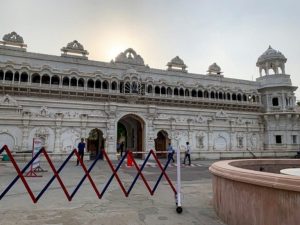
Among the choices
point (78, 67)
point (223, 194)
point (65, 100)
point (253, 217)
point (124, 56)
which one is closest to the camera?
point (253, 217)

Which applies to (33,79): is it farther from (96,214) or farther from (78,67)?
(96,214)

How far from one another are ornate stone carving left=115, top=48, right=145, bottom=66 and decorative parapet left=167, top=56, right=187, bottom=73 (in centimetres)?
506

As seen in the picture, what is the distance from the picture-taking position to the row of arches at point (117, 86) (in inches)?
1096

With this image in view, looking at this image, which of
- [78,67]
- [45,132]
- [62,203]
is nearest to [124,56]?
[78,67]

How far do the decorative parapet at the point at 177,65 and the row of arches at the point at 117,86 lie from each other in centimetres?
386

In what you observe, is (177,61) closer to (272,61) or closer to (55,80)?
(272,61)

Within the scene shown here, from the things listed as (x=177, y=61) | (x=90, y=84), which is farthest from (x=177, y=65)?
(x=90, y=84)

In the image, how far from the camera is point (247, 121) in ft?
122

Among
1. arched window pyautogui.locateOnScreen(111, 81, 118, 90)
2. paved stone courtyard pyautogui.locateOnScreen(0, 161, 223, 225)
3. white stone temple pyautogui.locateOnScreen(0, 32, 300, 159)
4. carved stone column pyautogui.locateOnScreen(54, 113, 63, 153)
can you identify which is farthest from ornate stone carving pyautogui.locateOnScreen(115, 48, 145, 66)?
paved stone courtyard pyautogui.locateOnScreen(0, 161, 223, 225)

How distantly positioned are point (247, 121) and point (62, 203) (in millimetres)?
35203

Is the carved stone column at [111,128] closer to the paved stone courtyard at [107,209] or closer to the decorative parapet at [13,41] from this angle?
the decorative parapet at [13,41]

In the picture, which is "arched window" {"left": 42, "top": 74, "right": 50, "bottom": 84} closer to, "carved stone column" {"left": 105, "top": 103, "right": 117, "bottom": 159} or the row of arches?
the row of arches

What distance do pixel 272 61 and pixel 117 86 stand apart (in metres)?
26.4

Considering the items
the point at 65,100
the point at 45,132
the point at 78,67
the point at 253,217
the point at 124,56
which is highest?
the point at 124,56
